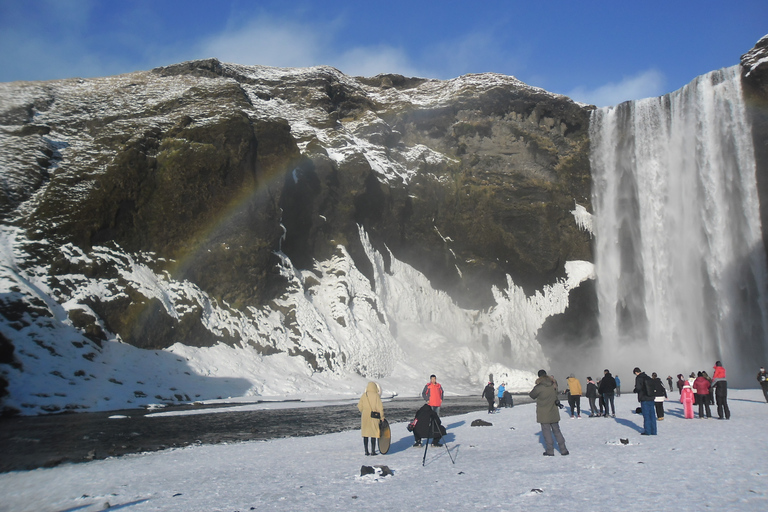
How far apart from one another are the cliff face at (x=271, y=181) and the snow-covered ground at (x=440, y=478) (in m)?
25.4

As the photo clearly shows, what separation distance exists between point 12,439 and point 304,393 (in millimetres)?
21773

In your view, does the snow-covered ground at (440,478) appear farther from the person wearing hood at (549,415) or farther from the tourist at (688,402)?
the tourist at (688,402)

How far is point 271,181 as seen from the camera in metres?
47.1

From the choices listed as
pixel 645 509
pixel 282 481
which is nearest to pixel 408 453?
pixel 282 481

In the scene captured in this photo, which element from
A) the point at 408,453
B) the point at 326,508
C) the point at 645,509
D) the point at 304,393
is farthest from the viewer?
the point at 304,393

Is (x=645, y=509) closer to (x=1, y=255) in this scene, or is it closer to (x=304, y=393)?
(x=304, y=393)

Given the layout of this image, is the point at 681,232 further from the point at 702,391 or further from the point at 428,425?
the point at 428,425

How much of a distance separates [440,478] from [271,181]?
41.1 m

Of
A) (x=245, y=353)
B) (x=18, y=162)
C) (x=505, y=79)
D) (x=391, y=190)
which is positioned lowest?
(x=245, y=353)

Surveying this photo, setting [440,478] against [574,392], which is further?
[574,392]

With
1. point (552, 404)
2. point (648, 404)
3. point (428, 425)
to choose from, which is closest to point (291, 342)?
point (428, 425)

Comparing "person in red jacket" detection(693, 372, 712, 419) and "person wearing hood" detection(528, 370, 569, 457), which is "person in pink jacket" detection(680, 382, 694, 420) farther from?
"person wearing hood" detection(528, 370, 569, 457)

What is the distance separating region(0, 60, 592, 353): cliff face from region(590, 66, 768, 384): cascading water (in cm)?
372

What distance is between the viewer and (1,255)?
3303 centimetres
